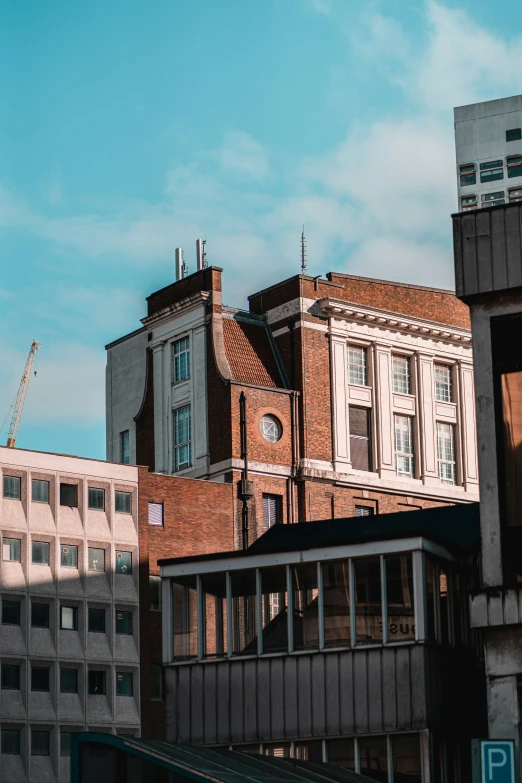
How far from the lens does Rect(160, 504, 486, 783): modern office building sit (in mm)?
37844

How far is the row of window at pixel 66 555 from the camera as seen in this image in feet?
219

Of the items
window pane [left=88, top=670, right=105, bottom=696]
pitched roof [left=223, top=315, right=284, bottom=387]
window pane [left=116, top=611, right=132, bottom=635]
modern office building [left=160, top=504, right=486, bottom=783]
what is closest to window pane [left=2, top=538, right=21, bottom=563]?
window pane [left=116, top=611, right=132, bottom=635]

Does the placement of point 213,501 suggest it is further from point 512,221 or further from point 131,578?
point 512,221

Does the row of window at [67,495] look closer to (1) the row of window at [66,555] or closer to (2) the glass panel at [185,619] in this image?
(1) the row of window at [66,555]

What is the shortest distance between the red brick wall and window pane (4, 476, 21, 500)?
5.82m

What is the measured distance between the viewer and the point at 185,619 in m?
41.6

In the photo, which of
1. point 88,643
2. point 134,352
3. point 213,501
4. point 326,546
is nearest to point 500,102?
point 134,352

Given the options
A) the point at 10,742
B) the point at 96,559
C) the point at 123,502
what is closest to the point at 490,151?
the point at 123,502

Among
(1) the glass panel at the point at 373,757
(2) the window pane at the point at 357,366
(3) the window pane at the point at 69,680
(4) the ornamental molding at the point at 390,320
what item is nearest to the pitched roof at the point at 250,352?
(4) the ornamental molding at the point at 390,320

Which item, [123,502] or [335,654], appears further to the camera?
[123,502]

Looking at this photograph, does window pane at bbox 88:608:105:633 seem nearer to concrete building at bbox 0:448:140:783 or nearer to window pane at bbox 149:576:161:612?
concrete building at bbox 0:448:140:783

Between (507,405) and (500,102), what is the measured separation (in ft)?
271

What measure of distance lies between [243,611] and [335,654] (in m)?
3.11

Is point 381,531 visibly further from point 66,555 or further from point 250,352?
point 250,352
